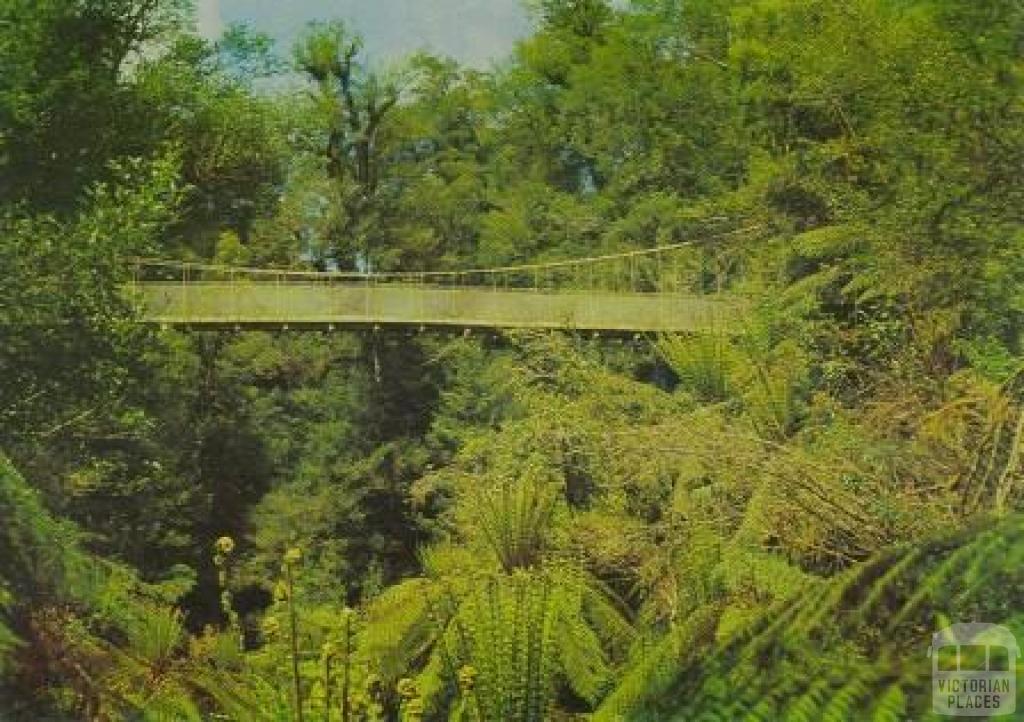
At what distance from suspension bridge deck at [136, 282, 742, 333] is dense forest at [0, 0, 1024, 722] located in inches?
19.2

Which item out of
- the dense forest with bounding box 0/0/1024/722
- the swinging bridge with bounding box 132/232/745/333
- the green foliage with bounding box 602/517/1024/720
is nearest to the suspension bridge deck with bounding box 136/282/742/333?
the swinging bridge with bounding box 132/232/745/333

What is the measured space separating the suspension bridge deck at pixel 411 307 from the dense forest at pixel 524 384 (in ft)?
1.60

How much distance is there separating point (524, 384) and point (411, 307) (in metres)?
1.98

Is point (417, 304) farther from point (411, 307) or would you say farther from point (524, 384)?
point (524, 384)

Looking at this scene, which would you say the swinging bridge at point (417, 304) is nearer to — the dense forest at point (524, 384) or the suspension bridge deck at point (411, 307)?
the suspension bridge deck at point (411, 307)

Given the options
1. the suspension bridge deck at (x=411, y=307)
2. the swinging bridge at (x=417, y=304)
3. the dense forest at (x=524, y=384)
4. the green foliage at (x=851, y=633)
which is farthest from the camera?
the suspension bridge deck at (x=411, y=307)

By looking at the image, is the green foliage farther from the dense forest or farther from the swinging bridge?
the swinging bridge

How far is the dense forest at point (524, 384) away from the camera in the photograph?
1606 mm

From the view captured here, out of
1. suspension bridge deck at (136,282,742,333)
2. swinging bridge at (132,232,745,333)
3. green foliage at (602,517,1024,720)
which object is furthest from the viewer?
suspension bridge deck at (136,282,742,333)

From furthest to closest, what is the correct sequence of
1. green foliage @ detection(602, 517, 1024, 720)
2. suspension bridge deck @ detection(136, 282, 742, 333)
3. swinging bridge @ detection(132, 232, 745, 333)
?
suspension bridge deck @ detection(136, 282, 742, 333) → swinging bridge @ detection(132, 232, 745, 333) → green foliage @ detection(602, 517, 1024, 720)

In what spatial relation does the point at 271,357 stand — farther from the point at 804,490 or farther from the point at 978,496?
the point at 978,496

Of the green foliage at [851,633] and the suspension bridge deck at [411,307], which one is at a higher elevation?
the suspension bridge deck at [411,307]

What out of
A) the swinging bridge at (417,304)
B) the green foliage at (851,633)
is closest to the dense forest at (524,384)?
the green foliage at (851,633)

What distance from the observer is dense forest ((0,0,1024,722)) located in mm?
1606
